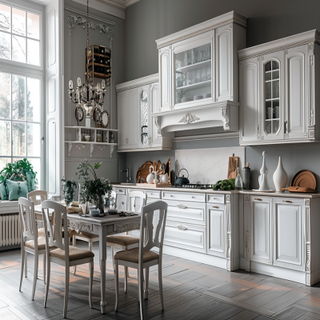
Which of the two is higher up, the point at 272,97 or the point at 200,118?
the point at 272,97

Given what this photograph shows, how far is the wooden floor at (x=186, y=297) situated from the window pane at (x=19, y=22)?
12.4ft

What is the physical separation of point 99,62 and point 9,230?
3.10m

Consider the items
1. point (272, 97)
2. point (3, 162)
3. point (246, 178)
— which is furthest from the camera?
point (3, 162)

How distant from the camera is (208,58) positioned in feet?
15.7

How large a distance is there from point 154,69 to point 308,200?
352cm

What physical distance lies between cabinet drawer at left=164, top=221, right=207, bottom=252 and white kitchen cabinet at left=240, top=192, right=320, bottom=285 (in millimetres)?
533

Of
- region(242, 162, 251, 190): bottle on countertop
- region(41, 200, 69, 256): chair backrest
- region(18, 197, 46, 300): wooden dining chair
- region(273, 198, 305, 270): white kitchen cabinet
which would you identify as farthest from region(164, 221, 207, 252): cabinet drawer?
region(41, 200, 69, 256): chair backrest

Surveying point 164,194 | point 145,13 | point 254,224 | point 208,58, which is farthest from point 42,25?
point 254,224

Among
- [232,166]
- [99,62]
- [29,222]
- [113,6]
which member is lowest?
[29,222]

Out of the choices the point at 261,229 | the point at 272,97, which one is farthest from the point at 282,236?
the point at 272,97

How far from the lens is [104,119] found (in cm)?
634

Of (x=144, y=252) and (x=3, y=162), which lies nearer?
(x=144, y=252)

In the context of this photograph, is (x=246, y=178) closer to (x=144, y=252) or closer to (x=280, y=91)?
(x=280, y=91)

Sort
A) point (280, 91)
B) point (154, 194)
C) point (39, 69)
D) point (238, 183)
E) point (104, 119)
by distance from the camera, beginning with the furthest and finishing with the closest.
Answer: point (104, 119) < point (39, 69) < point (154, 194) < point (238, 183) < point (280, 91)
